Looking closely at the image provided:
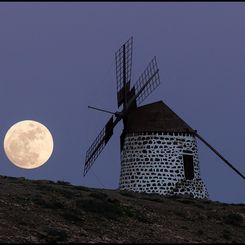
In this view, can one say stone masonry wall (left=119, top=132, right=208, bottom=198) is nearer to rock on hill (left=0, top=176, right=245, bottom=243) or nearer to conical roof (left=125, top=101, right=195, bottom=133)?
conical roof (left=125, top=101, right=195, bottom=133)

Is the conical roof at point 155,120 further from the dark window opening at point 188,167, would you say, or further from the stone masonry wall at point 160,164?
the dark window opening at point 188,167

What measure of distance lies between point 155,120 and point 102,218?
17.5 m

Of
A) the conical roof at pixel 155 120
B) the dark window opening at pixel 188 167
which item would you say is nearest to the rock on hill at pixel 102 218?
the dark window opening at pixel 188 167

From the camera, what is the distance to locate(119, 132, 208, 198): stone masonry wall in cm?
4275

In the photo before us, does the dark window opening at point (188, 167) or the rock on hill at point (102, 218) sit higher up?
the dark window opening at point (188, 167)

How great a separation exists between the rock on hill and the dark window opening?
24.6 ft

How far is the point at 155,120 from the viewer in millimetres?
44156

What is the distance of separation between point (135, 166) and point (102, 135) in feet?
17.0

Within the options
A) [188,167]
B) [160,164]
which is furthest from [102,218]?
[188,167]

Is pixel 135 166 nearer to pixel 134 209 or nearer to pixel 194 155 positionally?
pixel 194 155

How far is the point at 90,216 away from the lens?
27.5 m

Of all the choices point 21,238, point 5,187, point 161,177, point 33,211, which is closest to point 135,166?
point 161,177

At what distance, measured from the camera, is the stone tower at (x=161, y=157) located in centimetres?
4281

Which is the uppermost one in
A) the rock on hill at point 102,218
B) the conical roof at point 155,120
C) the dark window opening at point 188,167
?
the conical roof at point 155,120
